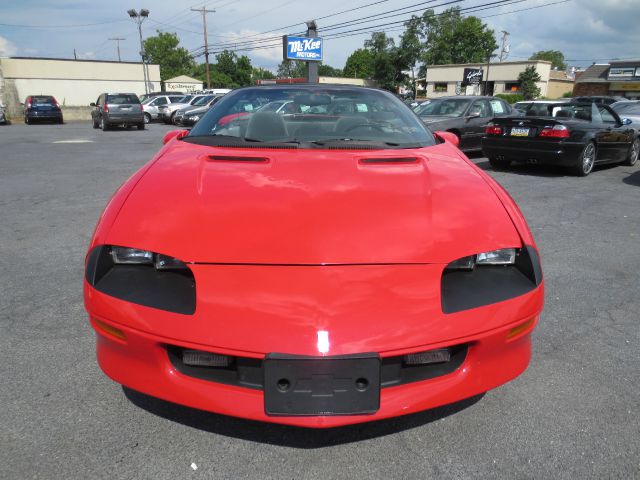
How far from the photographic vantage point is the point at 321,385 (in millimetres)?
1478

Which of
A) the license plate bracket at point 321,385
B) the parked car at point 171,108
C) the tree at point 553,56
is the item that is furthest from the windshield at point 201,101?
the tree at point 553,56

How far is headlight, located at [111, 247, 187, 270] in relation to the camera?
5.70ft

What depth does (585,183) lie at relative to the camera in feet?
25.6

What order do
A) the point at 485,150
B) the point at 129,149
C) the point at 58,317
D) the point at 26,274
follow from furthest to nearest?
1. the point at 129,149
2. the point at 485,150
3. the point at 26,274
4. the point at 58,317

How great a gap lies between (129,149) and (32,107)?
52.7ft

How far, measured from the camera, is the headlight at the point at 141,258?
174 centimetres

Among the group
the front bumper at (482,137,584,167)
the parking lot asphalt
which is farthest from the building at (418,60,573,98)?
the parking lot asphalt

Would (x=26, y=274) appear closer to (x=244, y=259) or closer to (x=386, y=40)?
(x=244, y=259)

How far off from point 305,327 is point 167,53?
110 meters

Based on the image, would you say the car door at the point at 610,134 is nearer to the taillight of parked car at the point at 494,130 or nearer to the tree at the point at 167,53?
the taillight of parked car at the point at 494,130

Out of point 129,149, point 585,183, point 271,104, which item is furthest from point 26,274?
point 129,149

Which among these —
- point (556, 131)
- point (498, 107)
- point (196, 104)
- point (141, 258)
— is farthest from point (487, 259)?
point (196, 104)

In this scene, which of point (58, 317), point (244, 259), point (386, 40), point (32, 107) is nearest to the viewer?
point (244, 259)

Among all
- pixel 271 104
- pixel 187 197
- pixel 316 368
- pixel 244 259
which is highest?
pixel 271 104
